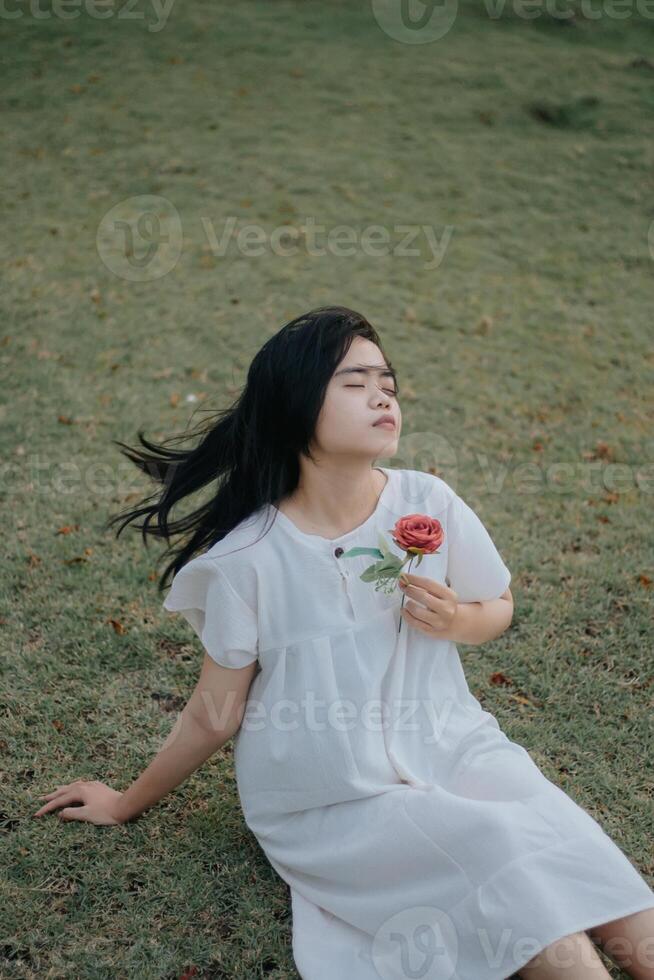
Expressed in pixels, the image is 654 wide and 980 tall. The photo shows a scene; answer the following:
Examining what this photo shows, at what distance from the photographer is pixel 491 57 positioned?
33.7ft

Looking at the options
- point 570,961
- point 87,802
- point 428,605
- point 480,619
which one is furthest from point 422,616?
point 87,802

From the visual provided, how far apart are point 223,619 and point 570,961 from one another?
1.03 metres

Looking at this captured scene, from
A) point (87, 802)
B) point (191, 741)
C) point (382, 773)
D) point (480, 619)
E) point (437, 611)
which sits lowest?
point (87, 802)

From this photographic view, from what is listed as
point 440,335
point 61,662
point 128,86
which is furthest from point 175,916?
point 128,86

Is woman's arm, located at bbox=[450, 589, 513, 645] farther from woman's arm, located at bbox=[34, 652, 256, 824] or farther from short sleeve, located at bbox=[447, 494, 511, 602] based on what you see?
woman's arm, located at bbox=[34, 652, 256, 824]

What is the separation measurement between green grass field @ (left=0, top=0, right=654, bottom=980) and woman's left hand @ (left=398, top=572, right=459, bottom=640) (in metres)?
0.86

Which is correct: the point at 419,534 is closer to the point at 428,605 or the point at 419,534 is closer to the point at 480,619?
the point at 428,605

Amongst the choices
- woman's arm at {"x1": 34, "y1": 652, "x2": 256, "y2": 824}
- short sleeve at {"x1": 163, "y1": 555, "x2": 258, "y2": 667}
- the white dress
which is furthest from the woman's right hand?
short sleeve at {"x1": 163, "y1": 555, "x2": 258, "y2": 667}

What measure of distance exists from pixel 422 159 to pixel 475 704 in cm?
704

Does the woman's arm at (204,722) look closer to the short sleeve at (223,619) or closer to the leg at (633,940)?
the short sleeve at (223,619)

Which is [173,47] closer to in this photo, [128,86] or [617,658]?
[128,86]

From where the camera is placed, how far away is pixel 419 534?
85.0 inches

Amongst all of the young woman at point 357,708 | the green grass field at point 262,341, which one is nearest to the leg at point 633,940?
the young woman at point 357,708

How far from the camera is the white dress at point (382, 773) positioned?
2.00 m
